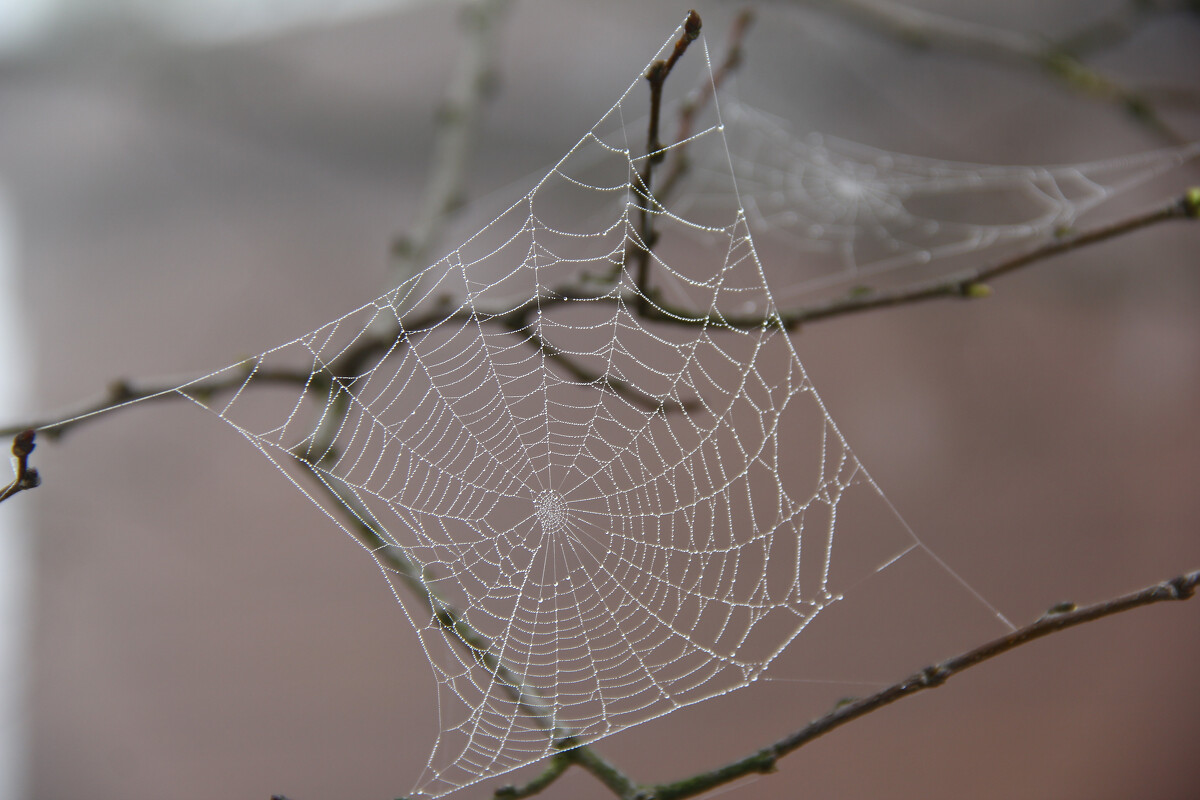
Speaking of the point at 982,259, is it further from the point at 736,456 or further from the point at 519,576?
the point at 519,576

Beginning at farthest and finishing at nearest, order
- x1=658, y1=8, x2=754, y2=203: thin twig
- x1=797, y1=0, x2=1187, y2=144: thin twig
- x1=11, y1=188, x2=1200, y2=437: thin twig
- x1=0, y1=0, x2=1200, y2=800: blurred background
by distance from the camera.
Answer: x1=0, y1=0, x2=1200, y2=800: blurred background → x1=797, y1=0, x2=1187, y2=144: thin twig → x1=658, y1=8, x2=754, y2=203: thin twig → x1=11, y1=188, x2=1200, y2=437: thin twig

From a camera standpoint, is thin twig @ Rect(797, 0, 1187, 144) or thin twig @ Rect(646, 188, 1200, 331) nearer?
thin twig @ Rect(646, 188, 1200, 331)

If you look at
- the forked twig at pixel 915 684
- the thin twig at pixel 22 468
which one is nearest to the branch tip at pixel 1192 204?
the forked twig at pixel 915 684

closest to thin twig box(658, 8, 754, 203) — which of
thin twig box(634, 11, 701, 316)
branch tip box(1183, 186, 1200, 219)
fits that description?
thin twig box(634, 11, 701, 316)

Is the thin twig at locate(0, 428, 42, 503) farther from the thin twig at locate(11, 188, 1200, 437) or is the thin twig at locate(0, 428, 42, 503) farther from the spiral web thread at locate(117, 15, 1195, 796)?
the spiral web thread at locate(117, 15, 1195, 796)

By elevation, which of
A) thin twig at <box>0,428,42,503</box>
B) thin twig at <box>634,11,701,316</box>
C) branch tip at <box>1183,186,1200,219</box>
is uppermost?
thin twig at <box>634,11,701,316</box>

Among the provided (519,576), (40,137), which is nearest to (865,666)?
(519,576)

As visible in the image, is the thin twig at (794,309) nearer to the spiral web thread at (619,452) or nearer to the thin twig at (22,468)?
the thin twig at (22,468)

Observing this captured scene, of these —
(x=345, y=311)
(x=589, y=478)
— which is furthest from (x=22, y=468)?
(x=345, y=311)
